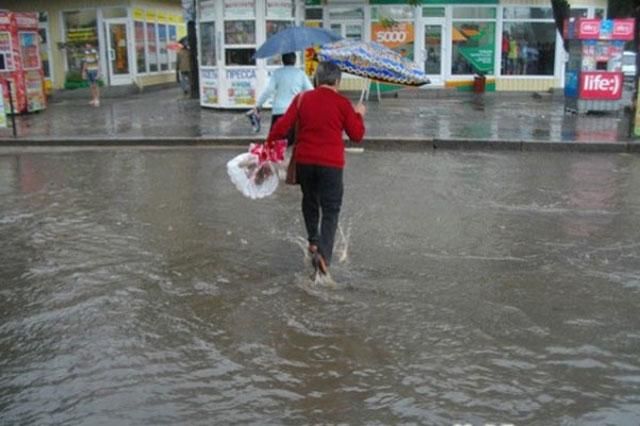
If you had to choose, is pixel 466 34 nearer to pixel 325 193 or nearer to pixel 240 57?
pixel 240 57

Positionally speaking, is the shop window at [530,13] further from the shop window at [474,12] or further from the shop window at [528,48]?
the shop window at [474,12]

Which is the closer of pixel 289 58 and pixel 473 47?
pixel 289 58

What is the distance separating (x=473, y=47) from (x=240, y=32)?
8.34 meters

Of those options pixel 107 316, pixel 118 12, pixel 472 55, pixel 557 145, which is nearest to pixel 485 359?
pixel 107 316

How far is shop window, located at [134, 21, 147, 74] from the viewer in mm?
25244

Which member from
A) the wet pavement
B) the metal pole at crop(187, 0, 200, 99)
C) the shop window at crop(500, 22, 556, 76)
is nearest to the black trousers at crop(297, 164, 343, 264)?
the wet pavement

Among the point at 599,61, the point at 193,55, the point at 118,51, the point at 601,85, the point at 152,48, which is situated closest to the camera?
the point at 599,61

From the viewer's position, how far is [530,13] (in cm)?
2292

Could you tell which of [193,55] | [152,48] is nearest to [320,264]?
[193,55]

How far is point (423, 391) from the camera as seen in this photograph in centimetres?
419

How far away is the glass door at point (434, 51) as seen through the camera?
22.9 meters

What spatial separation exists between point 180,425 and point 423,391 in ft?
4.41

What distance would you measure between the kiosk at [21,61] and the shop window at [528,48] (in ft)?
44.6

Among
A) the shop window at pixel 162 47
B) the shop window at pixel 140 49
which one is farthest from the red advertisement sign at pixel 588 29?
the shop window at pixel 162 47
